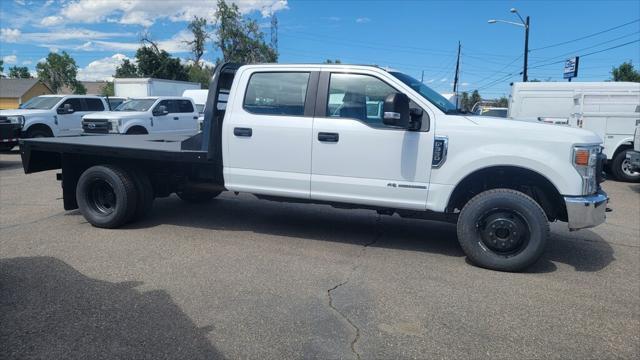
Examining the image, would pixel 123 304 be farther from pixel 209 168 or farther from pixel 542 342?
pixel 542 342

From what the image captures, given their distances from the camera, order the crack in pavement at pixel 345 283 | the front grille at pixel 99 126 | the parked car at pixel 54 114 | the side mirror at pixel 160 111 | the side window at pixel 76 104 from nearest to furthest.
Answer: the crack in pavement at pixel 345 283
the front grille at pixel 99 126
the parked car at pixel 54 114
the side mirror at pixel 160 111
the side window at pixel 76 104

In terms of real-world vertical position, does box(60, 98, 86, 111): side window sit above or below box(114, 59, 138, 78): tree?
below

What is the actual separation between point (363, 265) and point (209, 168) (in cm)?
240

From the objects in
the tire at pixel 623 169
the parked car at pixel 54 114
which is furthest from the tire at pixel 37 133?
the tire at pixel 623 169

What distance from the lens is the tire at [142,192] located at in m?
6.27

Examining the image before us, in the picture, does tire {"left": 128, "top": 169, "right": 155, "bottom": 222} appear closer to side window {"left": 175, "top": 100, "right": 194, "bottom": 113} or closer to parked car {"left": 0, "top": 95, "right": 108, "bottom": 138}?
parked car {"left": 0, "top": 95, "right": 108, "bottom": 138}

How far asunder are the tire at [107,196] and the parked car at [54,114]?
10.2 m

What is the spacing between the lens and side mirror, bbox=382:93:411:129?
4730 mm

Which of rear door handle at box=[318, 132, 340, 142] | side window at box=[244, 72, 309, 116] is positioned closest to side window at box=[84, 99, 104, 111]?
side window at box=[244, 72, 309, 116]

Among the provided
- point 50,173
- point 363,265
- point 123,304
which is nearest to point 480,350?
point 363,265

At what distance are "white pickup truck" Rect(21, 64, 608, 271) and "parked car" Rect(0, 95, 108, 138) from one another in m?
10.3

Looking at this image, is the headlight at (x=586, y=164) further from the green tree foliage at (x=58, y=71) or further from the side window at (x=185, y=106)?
the green tree foliage at (x=58, y=71)

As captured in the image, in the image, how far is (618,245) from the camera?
6.10 meters

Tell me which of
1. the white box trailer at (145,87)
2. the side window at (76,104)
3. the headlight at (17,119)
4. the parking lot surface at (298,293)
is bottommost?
the parking lot surface at (298,293)
